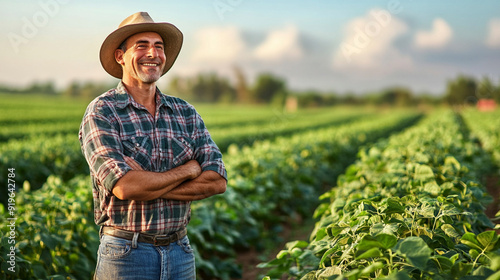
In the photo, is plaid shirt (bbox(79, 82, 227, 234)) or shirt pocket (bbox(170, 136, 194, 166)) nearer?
plaid shirt (bbox(79, 82, 227, 234))

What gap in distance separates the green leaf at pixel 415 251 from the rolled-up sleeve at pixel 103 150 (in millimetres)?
1326

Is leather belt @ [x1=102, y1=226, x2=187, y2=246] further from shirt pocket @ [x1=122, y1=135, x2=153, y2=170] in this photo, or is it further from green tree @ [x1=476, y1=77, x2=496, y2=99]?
green tree @ [x1=476, y1=77, x2=496, y2=99]

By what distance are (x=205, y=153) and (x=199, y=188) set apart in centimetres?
24

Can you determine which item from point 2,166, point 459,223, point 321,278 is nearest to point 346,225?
point 321,278

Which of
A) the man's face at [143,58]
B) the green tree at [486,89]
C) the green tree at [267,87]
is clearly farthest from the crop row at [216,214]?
the green tree at [267,87]

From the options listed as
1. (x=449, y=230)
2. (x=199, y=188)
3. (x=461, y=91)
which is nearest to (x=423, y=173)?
(x=449, y=230)

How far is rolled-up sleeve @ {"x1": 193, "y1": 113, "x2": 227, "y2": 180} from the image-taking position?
2.65 meters

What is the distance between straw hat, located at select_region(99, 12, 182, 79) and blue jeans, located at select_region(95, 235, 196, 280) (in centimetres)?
106

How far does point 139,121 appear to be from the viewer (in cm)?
247

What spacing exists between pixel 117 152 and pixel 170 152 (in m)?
0.32

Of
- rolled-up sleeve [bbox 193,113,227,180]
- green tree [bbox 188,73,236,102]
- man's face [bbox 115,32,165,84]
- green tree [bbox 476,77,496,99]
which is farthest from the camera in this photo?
green tree [bbox 188,73,236,102]

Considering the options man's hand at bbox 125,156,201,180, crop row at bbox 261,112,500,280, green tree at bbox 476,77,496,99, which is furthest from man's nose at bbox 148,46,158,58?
green tree at bbox 476,77,496,99

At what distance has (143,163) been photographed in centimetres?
244

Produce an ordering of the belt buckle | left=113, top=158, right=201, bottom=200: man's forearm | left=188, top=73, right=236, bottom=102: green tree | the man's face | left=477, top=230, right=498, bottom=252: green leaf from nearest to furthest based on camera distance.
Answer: left=477, top=230, right=498, bottom=252: green leaf, left=113, top=158, right=201, bottom=200: man's forearm, the belt buckle, the man's face, left=188, top=73, right=236, bottom=102: green tree
